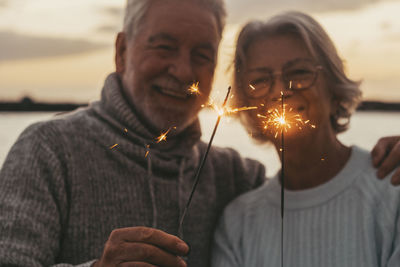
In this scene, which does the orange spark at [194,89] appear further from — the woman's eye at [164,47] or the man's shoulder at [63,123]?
the man's shoulder at [63,123]

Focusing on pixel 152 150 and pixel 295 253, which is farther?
pixel 152 150

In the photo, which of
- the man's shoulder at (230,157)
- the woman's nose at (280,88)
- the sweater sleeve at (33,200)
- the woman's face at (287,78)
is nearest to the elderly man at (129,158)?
the sweater sleeve at (33,200)

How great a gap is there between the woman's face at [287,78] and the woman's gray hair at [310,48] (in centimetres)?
4

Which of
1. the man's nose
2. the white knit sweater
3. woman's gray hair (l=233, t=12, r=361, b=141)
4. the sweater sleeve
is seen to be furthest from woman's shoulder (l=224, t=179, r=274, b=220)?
the sweater sleeve

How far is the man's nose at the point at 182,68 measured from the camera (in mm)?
1835

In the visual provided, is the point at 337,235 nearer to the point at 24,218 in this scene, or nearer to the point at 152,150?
the point at 152,150

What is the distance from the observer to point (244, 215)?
2.08 meters

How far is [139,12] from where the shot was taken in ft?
6.40

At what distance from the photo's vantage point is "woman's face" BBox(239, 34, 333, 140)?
1781mm

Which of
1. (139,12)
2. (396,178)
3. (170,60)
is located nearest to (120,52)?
(139,12)

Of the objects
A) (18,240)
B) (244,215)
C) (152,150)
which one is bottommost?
(244,215)

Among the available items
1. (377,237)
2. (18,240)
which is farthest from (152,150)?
(377,237)

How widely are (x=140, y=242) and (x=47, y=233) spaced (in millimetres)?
627

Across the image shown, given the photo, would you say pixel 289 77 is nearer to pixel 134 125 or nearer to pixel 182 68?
pixel 182 68
